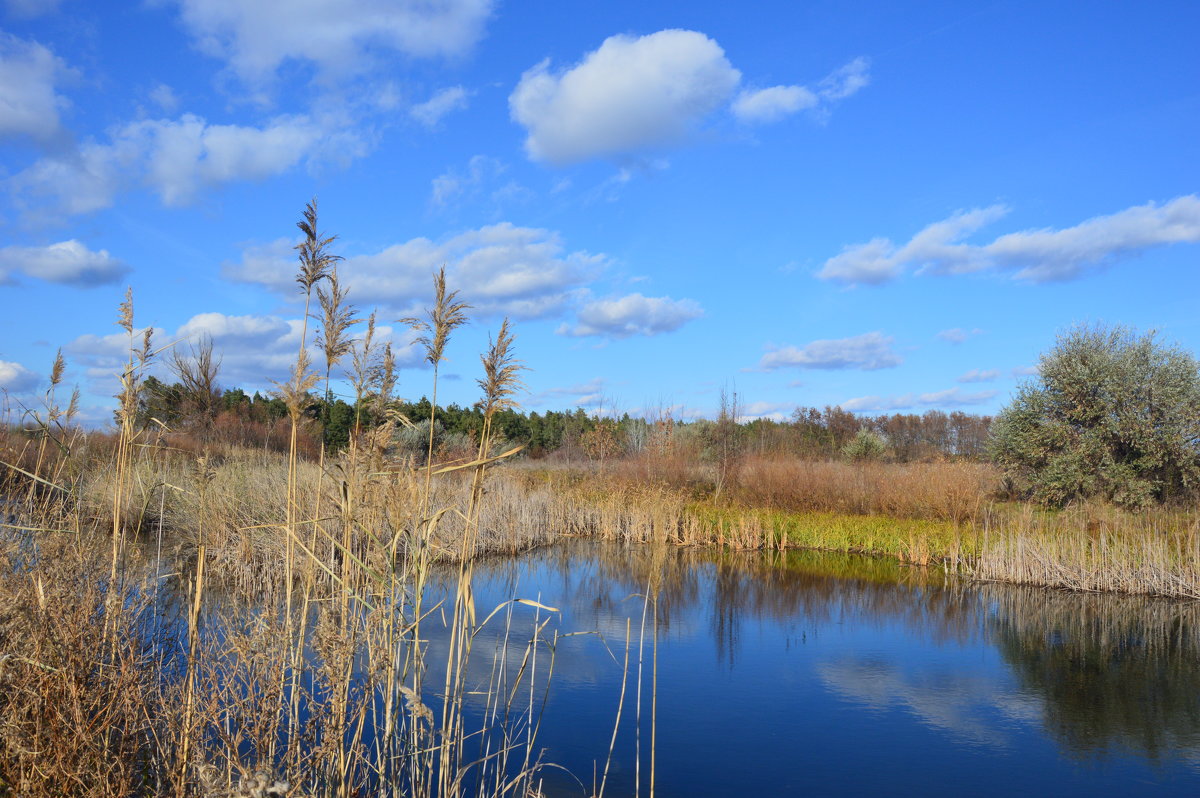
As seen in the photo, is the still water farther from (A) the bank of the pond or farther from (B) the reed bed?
(B) the reed bed

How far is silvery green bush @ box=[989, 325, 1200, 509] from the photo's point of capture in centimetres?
1475

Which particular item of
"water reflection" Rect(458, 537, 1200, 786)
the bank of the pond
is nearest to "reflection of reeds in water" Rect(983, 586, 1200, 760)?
"water reflection" Rect(458, 537, 1200, 786)

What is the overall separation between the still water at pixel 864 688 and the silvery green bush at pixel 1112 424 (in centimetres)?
580

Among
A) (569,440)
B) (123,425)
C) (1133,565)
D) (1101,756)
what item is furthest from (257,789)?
(569,440)

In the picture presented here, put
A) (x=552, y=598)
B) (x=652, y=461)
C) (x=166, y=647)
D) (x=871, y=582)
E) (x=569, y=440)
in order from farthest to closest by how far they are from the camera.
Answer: (x=569, y=440)
(x=652, y=461)
(x=871, y=582)
(x=552, y=598)
(x=166, y=647)

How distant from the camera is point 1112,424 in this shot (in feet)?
49.8

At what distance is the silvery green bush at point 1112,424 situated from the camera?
48.4 feet

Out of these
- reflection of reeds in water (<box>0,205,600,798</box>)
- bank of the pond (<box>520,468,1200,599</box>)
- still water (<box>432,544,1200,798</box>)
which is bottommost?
still water (<box>432,544,1200,798</box>)

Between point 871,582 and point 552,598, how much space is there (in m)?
5.34

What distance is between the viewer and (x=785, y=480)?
17.8 meters

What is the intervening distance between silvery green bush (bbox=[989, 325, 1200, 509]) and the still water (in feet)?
19.0

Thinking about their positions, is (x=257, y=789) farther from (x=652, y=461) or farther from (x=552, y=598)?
(x=652, y=461)

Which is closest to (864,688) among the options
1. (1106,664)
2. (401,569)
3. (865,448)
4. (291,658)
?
(1106,664)

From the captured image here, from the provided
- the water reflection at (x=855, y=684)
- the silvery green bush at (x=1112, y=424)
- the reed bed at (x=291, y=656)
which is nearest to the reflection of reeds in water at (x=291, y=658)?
the reed bed at (x=291, y=656)
